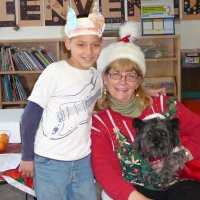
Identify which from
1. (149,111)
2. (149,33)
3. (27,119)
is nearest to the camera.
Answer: (27,119)

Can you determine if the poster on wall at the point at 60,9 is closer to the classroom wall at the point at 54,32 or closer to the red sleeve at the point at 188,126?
the classroom wall at the point at 54,32

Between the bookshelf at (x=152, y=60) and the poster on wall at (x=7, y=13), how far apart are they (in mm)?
302

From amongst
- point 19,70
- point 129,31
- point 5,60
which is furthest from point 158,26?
point 129,31

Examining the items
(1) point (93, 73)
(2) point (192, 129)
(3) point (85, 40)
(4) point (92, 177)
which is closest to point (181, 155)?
(2) point (192, 129)

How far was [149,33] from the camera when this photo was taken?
4090mm

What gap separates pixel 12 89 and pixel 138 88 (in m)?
2.79

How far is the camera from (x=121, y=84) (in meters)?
1.58

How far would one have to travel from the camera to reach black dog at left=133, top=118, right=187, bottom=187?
4.80 feet

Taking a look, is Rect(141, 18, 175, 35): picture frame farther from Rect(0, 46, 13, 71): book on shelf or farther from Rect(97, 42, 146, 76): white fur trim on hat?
Rect(97, 42, 146, 76): white fur trim on hat

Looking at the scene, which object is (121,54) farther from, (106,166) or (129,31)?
(106,166)

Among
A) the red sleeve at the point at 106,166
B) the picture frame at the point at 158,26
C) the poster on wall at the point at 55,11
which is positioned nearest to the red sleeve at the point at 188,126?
the red sleeve at the point at 106,166

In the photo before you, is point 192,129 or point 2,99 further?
point 2,99

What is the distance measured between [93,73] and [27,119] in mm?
393

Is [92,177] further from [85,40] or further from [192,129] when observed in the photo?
[85,40]
